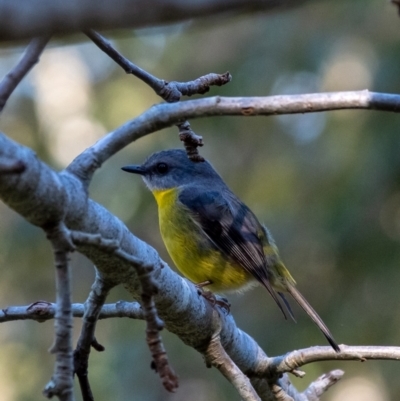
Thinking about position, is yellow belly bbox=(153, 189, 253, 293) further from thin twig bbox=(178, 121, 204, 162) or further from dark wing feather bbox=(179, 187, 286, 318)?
thin twig bbox=(178, 121, 204, 162)

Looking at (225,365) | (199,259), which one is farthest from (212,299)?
(199,259)

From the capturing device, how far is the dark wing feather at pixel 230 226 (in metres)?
5.13

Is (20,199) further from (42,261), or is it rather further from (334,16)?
(42,261)

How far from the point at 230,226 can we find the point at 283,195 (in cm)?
429

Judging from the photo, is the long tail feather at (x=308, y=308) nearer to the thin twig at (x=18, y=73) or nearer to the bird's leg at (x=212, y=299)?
the bird's leg at (x=212, y=299)

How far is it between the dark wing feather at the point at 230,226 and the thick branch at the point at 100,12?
13.1ft

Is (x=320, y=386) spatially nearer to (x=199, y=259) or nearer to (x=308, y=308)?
(x=308, y=308)

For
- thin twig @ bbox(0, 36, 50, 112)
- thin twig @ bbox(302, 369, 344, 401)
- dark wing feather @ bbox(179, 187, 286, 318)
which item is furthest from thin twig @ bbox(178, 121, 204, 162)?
dark wing feather @ bbox(179, 187, 286, 318)

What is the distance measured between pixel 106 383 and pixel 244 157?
433cm

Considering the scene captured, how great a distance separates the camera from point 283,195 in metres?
9.55

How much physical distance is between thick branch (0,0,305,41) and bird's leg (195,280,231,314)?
7.81ft

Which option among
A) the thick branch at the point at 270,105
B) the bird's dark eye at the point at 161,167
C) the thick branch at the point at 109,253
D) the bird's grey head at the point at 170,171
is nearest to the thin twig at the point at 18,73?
the thick branch at the point at 109,253

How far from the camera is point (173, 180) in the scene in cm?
602

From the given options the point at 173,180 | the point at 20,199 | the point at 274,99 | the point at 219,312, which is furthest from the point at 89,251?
the point at 173,180
